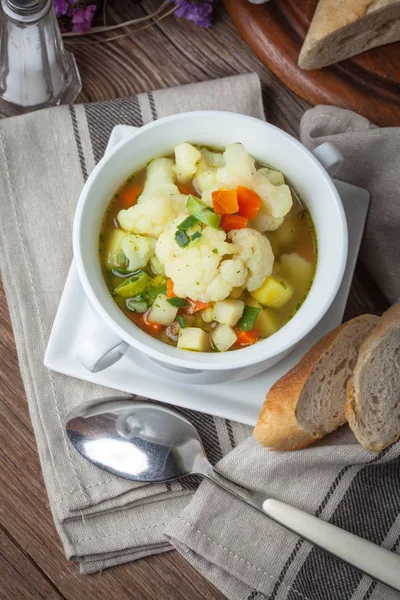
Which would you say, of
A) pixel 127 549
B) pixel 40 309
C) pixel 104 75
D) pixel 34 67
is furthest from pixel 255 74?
pixel 127 549

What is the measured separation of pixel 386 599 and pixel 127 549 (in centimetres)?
78

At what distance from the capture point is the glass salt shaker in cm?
251

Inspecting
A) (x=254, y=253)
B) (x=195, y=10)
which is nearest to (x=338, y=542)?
(x=254, y=253)

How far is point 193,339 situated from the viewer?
2281mm

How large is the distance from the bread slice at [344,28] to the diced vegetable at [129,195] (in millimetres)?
748

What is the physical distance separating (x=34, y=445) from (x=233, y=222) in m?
0.99

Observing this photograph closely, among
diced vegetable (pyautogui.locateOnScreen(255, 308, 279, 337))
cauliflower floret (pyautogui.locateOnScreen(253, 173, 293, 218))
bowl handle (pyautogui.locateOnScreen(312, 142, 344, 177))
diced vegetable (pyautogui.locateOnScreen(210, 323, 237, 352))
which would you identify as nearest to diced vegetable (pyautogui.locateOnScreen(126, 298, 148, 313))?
diced vegetable (pyautogui.locateOnScreen(210, 323, 237, 352))

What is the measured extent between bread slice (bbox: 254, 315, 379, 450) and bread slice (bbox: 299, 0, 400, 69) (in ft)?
2.89

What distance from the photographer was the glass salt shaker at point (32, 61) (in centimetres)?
251

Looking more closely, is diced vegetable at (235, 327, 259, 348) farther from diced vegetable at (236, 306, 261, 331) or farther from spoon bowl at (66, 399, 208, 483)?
spoon bowl at (66, 399, 208, 483)

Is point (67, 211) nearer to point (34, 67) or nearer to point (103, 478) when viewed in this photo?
point (34, 67)

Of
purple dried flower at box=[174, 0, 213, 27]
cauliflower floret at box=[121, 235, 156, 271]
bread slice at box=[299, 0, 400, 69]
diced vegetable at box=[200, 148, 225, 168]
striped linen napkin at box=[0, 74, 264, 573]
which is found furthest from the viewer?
purple dried flower at box=[174, 0, 213, 27]

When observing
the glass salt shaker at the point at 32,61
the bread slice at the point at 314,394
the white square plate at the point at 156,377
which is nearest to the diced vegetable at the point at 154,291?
the white square plate at the point at 156,377

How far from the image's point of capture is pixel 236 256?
7.35ft
